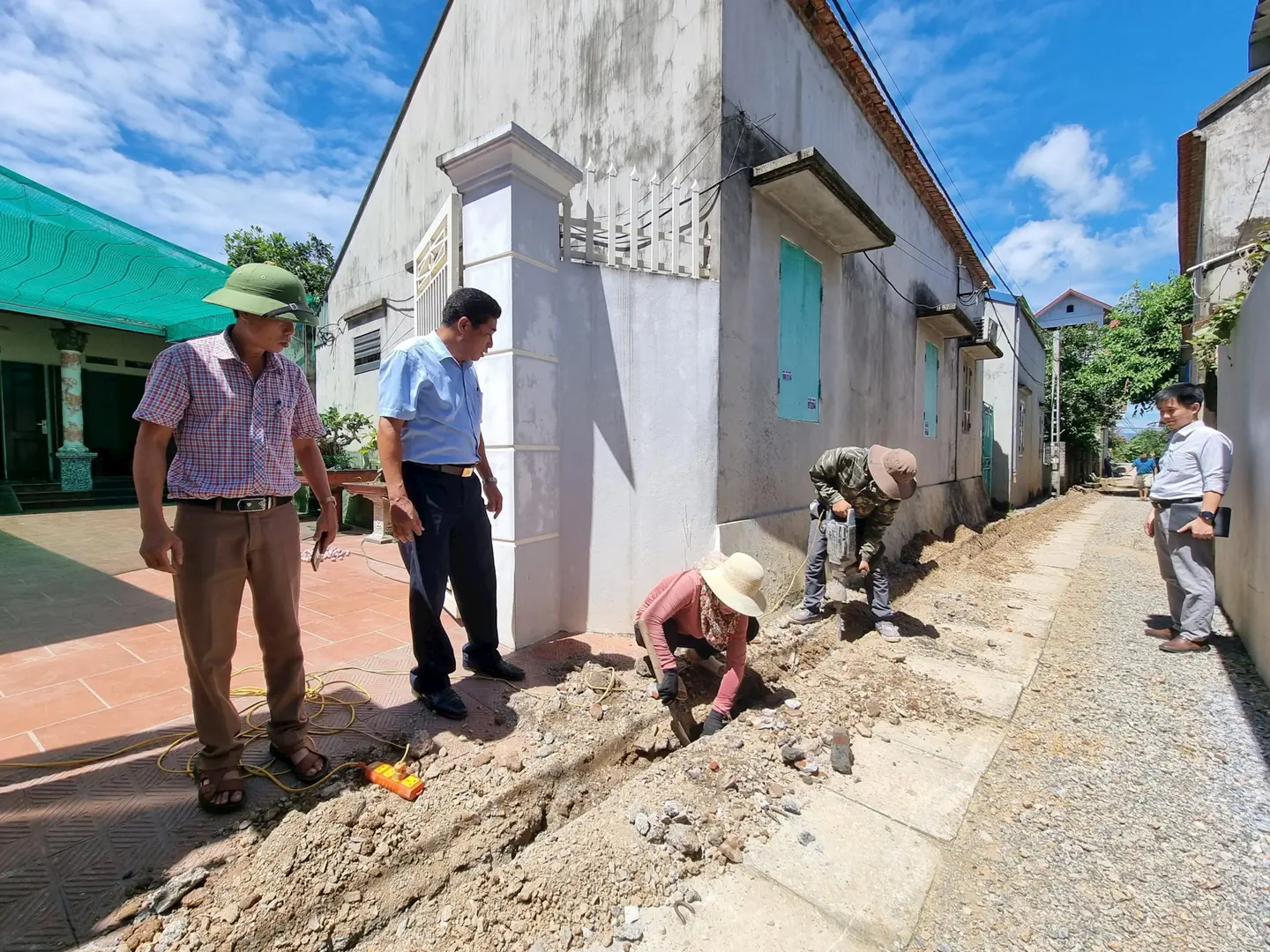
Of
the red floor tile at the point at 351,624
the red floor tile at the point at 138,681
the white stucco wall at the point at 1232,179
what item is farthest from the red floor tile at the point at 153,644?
the white stucco wall at the point at 1232,179

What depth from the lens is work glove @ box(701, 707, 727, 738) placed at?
2830 mm

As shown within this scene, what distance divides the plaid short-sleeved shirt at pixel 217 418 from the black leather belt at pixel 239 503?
0.7 inches

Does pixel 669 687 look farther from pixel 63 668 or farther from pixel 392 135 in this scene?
pixel 392 135

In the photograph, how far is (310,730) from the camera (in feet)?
7.79

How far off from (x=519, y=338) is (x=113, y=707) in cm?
263

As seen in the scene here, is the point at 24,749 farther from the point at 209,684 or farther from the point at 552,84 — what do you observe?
the point at 552,84

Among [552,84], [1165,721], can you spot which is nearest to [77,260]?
[552,84]

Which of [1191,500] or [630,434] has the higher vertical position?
[630,434]

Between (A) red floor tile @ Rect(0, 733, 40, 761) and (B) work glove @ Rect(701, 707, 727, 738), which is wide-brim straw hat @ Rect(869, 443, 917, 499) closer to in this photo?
(B) work glove @ Rect(701, 707, 727, 738)

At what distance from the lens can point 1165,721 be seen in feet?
9.61

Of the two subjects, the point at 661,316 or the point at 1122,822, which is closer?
the point at 1122,822

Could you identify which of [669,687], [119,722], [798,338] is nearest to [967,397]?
[798,338]

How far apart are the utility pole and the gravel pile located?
739 inches

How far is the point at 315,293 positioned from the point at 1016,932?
17668 mm
